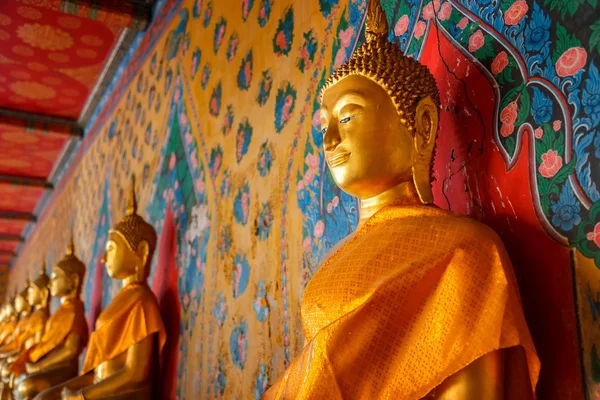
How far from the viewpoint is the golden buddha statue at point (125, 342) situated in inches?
108

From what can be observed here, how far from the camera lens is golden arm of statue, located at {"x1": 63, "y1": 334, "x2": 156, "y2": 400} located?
8.76 feet

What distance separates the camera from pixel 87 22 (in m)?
4.82

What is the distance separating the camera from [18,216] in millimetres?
9320

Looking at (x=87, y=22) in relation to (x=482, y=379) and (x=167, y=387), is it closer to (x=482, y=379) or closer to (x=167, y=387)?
(x=167, y=387)

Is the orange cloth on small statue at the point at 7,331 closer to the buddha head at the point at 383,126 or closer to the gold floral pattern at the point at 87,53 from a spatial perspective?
the gold floral pattern at the point at 87,53

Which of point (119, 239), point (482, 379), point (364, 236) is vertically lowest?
point (482, 379)

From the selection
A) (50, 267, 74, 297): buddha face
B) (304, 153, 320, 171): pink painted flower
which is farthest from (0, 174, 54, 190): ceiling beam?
(304, 153, 320, 171): pink painted flower

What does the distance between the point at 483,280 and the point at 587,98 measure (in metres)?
0.44

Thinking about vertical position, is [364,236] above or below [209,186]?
below

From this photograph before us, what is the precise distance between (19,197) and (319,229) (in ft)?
25.7

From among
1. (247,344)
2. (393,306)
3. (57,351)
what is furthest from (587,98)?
(57,351)

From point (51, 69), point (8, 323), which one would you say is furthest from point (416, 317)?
point (8, 323)

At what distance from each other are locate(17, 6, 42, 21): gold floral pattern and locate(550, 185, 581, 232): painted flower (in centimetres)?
442

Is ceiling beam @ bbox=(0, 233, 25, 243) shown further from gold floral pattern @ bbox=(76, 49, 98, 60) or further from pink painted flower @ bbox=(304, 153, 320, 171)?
pink painted flower @ bbox=(304, 153, 320, 171)
